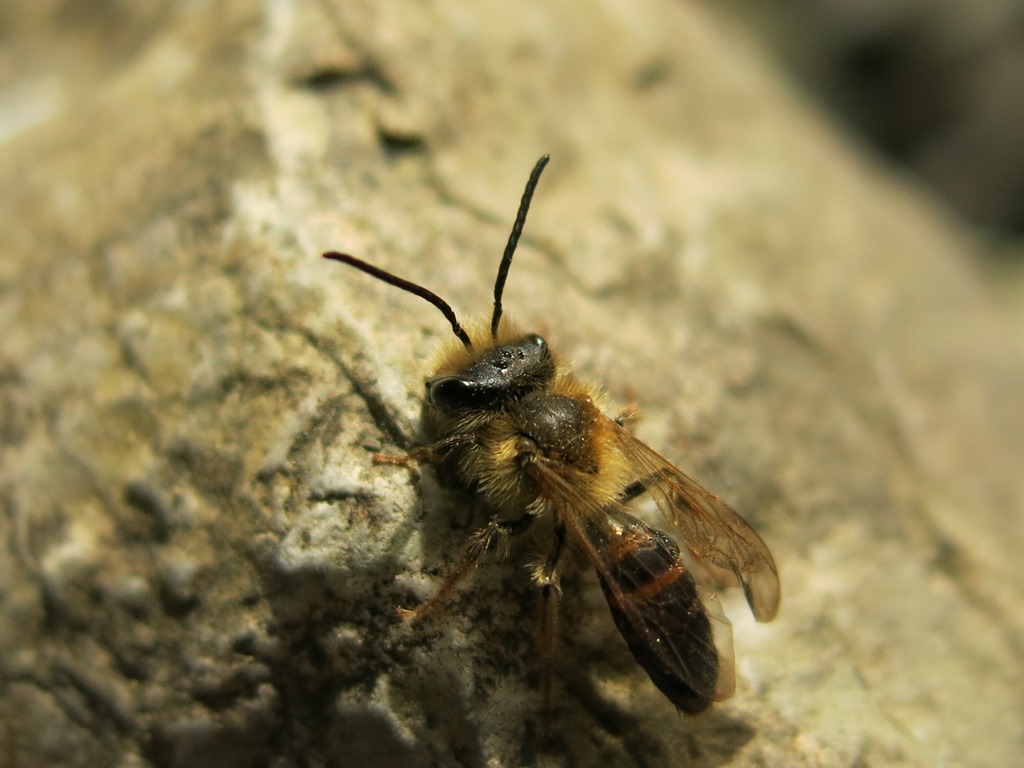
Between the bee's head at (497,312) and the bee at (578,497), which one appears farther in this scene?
the bee's head at (497,312)

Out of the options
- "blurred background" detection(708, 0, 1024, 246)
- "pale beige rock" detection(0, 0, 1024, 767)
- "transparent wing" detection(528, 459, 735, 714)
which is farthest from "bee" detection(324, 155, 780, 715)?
"blurred background" detection(708, 0, 1024, 246)

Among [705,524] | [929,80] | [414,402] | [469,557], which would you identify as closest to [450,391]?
[414,402]

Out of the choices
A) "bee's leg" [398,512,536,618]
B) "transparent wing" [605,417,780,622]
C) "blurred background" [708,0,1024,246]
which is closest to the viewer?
"bee's leg" [398,512,536,618]

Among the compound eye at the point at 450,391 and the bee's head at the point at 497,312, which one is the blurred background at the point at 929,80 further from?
the compound eye at the point at 450,391

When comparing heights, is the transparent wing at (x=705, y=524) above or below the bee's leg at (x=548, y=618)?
above

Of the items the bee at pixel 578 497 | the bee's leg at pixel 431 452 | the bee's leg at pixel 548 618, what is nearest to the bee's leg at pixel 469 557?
the bee at pixel 578 497

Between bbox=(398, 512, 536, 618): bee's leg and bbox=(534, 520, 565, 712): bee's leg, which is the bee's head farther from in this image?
bbox=(534, 520, 565, 712): bee's leg

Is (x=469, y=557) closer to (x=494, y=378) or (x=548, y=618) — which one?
(x=548, y=618)
